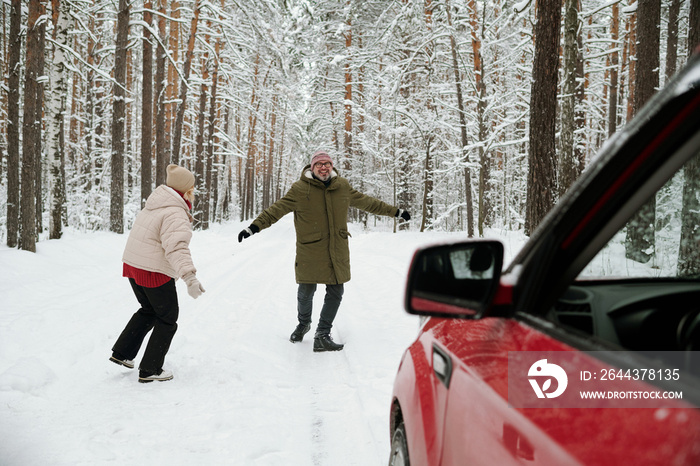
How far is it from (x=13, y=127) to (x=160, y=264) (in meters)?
9.46

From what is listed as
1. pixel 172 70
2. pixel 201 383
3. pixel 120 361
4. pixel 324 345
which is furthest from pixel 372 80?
pixel 201 383

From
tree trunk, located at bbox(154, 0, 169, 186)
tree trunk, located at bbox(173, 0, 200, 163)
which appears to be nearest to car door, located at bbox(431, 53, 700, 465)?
tree trunk, located at bbox(154, 0, 169, 186)

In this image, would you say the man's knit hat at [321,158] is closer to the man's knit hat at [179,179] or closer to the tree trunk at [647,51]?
the man's knit hat at [179,179]

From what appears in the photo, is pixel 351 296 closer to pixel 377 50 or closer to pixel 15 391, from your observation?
pixel 15 391

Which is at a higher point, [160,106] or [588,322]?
[160,106]

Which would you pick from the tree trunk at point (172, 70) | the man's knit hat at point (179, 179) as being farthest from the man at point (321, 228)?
the tree trunk at point (172, 70)

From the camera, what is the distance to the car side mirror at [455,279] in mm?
1282

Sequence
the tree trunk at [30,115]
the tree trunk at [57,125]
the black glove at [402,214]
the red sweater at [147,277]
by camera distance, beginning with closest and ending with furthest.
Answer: the red sweater at [147,277]
the black glove at [402,214]
the tree trunk at [30,115]
the tree trunk at [57,125]

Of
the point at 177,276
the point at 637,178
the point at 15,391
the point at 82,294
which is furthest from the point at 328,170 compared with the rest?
the point at 82,294

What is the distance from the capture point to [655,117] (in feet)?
2.79

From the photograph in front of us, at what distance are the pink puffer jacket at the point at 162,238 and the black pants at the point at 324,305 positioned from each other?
68.5 inches

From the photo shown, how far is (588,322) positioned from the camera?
1.30 m

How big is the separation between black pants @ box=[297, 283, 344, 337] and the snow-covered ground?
1.04 ft

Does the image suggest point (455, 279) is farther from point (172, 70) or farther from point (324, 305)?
point (172, 70)
